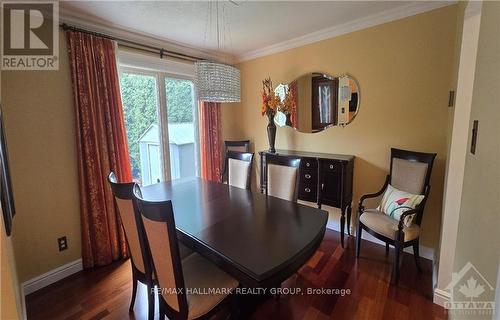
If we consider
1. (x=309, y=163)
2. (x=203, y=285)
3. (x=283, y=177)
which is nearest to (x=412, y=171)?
(x=309, y=163)

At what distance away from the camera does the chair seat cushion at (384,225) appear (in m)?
2.00

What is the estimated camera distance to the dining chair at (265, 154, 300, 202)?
212 cm

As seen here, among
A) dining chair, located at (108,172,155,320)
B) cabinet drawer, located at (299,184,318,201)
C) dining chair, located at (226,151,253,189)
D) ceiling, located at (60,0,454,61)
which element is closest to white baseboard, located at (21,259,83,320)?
dining chair, located at (108,172,155,320)

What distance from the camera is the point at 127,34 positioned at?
8.56ft

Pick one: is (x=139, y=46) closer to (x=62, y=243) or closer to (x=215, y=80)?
(x=215, y=80)

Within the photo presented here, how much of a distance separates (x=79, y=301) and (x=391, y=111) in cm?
337

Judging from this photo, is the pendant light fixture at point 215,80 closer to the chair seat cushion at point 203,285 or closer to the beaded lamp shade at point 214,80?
the beaded lamp shade at point 214,80

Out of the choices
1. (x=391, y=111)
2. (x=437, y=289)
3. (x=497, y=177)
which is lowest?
(x=437, y=289)

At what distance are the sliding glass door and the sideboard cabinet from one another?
156 cm

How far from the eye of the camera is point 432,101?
7.31ft

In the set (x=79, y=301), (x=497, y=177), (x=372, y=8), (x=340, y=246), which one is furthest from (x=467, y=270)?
(x=79, y=301)

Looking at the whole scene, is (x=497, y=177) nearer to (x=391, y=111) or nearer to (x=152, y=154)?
(x=391, y=111)

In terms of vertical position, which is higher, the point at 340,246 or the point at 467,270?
the point at 467,270

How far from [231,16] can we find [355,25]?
136cm
